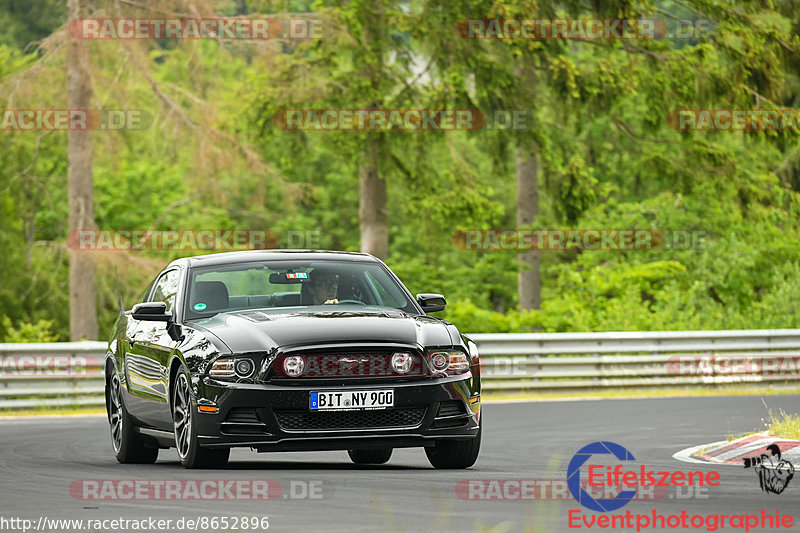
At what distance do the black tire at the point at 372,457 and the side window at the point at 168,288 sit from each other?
1954 millimetres

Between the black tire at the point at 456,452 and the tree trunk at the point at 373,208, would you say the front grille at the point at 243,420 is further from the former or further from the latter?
the tree trunk at the point at 373,208

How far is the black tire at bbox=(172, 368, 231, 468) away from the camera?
11000 millimetres

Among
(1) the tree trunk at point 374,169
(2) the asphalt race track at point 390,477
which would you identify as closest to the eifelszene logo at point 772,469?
(2) the asphalt race track at point 390,477

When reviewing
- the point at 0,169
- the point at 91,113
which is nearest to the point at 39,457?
the point at 91,113

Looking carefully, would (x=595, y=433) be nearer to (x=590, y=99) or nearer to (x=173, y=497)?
(x=173, y=497)

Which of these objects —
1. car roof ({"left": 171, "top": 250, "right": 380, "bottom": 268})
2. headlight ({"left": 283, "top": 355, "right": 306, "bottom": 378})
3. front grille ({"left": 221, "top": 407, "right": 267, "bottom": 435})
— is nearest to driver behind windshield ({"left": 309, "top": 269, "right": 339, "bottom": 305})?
car roof ({"left": 171, "top": 250, "right": 380, "bottom": 268})

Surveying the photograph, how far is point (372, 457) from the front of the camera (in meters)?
12.7

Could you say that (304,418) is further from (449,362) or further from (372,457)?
(372,457)

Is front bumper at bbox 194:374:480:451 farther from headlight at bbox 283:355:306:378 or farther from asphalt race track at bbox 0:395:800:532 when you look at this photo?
asphalt race track at bbox 0:395:800:532

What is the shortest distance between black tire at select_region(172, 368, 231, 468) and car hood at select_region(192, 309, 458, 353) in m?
0.46

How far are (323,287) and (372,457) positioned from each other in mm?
1515

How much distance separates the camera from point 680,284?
3291 centimetres

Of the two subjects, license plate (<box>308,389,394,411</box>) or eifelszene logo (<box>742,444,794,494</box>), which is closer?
eifelszene logo (<box>742,444,794,494</box>)

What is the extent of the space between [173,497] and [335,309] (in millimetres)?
2475
